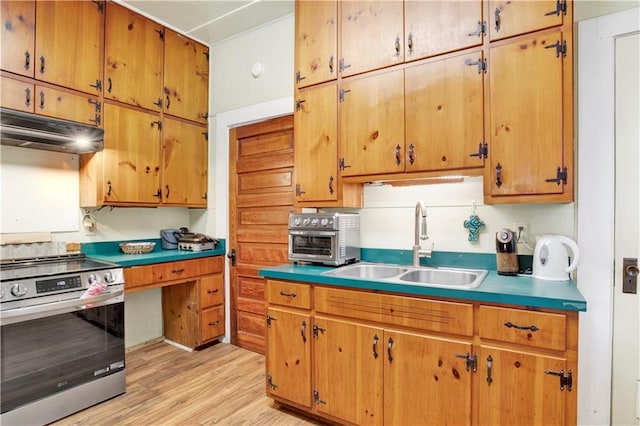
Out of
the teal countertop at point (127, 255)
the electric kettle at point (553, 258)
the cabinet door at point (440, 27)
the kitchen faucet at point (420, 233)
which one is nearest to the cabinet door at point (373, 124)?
the cabinet door at point (440, 27)

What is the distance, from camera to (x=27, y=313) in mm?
1910

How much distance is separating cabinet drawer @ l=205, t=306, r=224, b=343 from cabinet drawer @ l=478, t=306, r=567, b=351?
97.1 inches

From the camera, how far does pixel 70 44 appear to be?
2.47 metres

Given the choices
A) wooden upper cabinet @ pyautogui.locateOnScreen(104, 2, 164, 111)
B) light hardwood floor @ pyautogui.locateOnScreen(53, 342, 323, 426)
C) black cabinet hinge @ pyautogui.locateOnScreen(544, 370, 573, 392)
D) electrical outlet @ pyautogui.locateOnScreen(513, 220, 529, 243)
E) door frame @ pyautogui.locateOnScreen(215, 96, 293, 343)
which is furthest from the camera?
door frame @ pyautogui.locateOnScreen(215, 96, 293, 343)

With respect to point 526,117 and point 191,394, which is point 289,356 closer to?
point 191,394

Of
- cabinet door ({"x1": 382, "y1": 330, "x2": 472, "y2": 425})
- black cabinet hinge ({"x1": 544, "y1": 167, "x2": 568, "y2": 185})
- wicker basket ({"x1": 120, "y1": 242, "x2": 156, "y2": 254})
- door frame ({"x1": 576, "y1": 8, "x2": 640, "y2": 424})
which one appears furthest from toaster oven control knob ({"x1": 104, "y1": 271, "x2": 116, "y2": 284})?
door frame ({"x1": 576, "y1": 8, "x2": 640, "y2": 424})

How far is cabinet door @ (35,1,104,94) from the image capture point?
234 cm

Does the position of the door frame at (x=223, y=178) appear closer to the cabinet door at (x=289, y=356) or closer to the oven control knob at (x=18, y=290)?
the cabinet door at (x=289, y=356)

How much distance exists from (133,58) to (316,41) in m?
1.65

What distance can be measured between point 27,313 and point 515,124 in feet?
9.44

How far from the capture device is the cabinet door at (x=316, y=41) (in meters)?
2.32

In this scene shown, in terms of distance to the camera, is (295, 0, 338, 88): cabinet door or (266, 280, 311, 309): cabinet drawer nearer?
(266, 280, 311, 309): cabinet drawer

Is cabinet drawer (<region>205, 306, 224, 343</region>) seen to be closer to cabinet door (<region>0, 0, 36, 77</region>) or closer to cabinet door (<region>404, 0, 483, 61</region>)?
cabinet door (<region>0, 0, 36, 77</region>)

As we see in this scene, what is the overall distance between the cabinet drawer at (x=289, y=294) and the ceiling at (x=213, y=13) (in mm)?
2265
